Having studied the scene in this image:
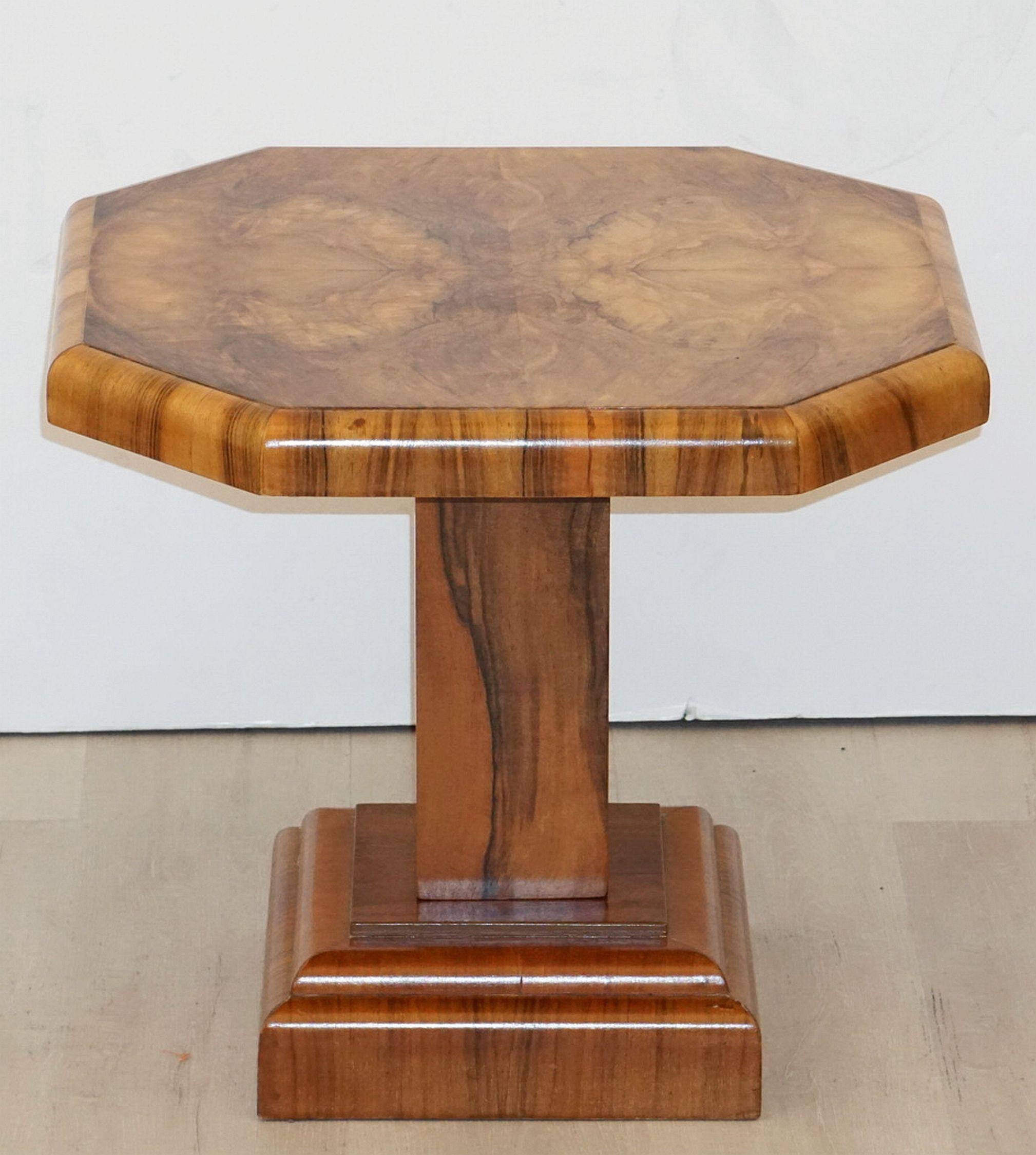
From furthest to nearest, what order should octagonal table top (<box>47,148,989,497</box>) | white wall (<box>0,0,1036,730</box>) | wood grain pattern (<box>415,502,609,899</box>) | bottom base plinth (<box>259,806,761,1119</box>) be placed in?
white wall (<box>0,0,1036,730</box>), bottom base plinth (<box>259,806,761,1119</box>), wood grain pattern (<box>415,502,609,899</box>), octagonal table top (<box>47,148,989,497</box>)

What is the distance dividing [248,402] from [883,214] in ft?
1.87

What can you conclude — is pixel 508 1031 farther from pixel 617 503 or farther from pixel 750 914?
pixel 617 503

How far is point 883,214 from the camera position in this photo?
5.08 feet

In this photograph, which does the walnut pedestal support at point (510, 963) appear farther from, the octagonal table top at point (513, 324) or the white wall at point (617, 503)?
the white wall at point (617, 503)

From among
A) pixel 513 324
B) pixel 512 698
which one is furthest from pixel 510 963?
pixel 513 324

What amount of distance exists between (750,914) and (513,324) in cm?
78

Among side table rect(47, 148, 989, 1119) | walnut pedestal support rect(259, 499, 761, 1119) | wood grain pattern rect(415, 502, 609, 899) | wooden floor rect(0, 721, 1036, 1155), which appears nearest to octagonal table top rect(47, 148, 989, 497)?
side table rect(47, 148, 989, 1119)

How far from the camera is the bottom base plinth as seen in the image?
1.64 meters

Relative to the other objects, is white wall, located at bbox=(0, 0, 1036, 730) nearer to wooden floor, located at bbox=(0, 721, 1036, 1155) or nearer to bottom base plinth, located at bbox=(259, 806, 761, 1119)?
wooden floor, located at bbox=(0, 721, 1036, 1155)

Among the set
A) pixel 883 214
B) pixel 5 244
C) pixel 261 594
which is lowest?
pixel 261 594

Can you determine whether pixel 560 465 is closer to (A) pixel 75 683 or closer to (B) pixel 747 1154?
(B) pixel 747 1154

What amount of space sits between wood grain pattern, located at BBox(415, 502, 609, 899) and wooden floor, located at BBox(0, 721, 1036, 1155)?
23 cm

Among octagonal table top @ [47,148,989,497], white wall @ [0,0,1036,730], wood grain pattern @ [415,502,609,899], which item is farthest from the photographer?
white wall @ [0,0,1036,730]

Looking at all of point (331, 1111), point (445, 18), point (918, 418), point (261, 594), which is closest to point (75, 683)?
point (261, 594)
